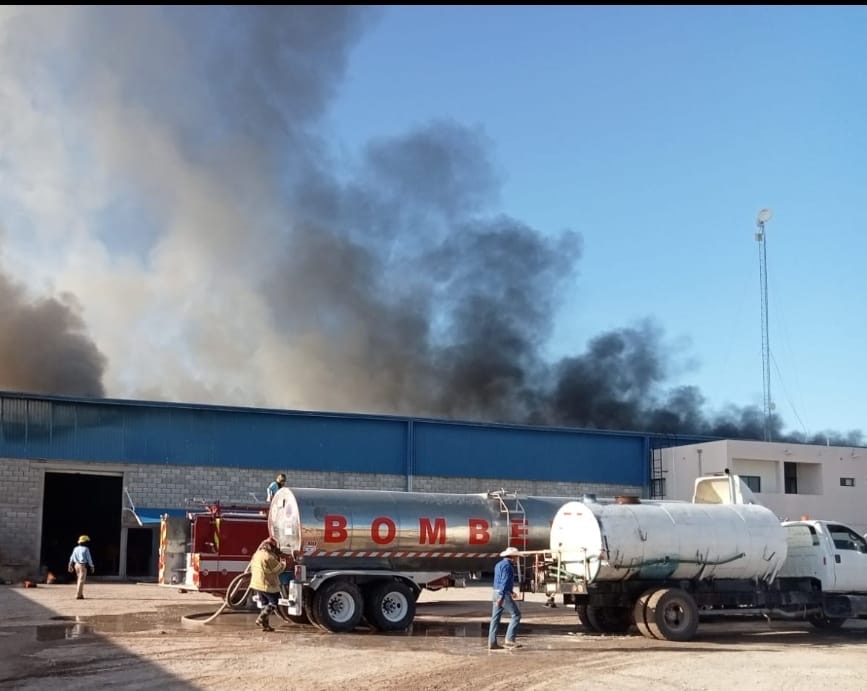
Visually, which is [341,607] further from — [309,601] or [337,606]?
[309,601]

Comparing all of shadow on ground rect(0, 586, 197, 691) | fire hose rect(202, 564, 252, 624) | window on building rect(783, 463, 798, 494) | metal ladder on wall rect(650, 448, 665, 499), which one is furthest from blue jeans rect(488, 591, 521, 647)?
window on building rect(783, 463, 798, 494)

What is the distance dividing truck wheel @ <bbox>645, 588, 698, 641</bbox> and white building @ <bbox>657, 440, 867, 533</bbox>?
75.5 feet

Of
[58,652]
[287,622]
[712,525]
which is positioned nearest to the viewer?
[58,652]

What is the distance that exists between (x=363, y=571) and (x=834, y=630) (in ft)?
31.1

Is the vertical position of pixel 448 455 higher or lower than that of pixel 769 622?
higher

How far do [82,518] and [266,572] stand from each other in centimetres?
2670

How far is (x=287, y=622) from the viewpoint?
62.3ft

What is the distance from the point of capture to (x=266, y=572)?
Answer: 17078 millimetres

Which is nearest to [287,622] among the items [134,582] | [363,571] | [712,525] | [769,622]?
[363,571]

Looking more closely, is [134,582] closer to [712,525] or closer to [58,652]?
[58,652]

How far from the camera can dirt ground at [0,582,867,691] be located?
11.9 meters

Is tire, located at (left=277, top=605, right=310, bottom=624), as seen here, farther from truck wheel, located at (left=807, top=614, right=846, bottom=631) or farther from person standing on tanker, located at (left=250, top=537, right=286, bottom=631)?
truck wheel, located at (left=807, top=614, right=846, bottom=631)

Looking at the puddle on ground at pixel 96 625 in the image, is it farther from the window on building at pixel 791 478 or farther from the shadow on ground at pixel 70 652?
the window on building at pixel 791 478

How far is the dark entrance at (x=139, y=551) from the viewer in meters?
36.2
